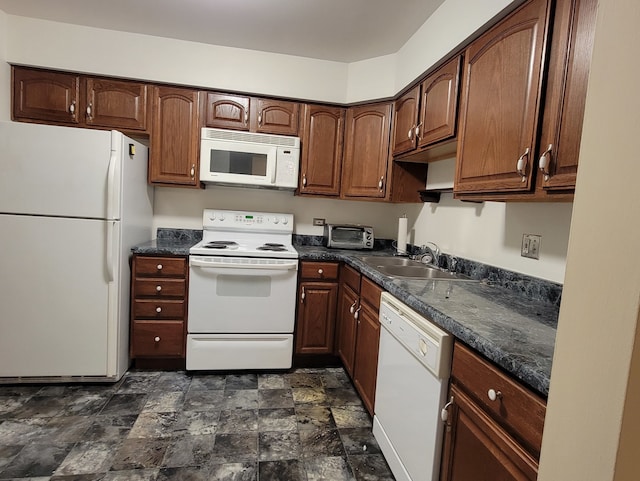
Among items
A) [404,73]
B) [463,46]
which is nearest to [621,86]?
[463,46]

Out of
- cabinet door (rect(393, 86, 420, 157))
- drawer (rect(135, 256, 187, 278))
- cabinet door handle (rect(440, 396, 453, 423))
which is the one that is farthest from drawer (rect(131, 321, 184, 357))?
cabinet door (rect(393, 86, 420, 157))

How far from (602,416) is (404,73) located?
232 cm

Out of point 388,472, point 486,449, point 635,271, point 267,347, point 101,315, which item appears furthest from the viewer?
point 267,347

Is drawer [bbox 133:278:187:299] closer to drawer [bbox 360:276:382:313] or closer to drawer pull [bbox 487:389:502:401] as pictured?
drawer [bbox 360:276:382:313]

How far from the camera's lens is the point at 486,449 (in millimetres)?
931

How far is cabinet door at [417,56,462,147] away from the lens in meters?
1.72

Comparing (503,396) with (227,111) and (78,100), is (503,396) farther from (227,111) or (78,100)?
(78,100)

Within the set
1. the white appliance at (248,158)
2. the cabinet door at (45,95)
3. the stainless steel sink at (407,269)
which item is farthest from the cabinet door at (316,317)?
the cabinet door at (45,95)

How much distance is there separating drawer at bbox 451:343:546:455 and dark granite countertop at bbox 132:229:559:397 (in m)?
0.03

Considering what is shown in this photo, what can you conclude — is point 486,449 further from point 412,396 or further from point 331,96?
point 331,96

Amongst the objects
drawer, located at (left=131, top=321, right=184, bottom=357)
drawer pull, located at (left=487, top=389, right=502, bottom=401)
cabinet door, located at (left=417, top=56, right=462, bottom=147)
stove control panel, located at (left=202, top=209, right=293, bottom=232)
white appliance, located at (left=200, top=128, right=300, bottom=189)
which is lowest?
drawer, located at (left=131, top=321, right=184, bottom=357)

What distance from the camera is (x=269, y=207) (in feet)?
9.62

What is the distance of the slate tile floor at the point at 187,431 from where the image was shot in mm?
1510

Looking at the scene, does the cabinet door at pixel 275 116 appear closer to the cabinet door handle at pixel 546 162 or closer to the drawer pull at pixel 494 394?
the cabinet door handle at pixel 546 162
